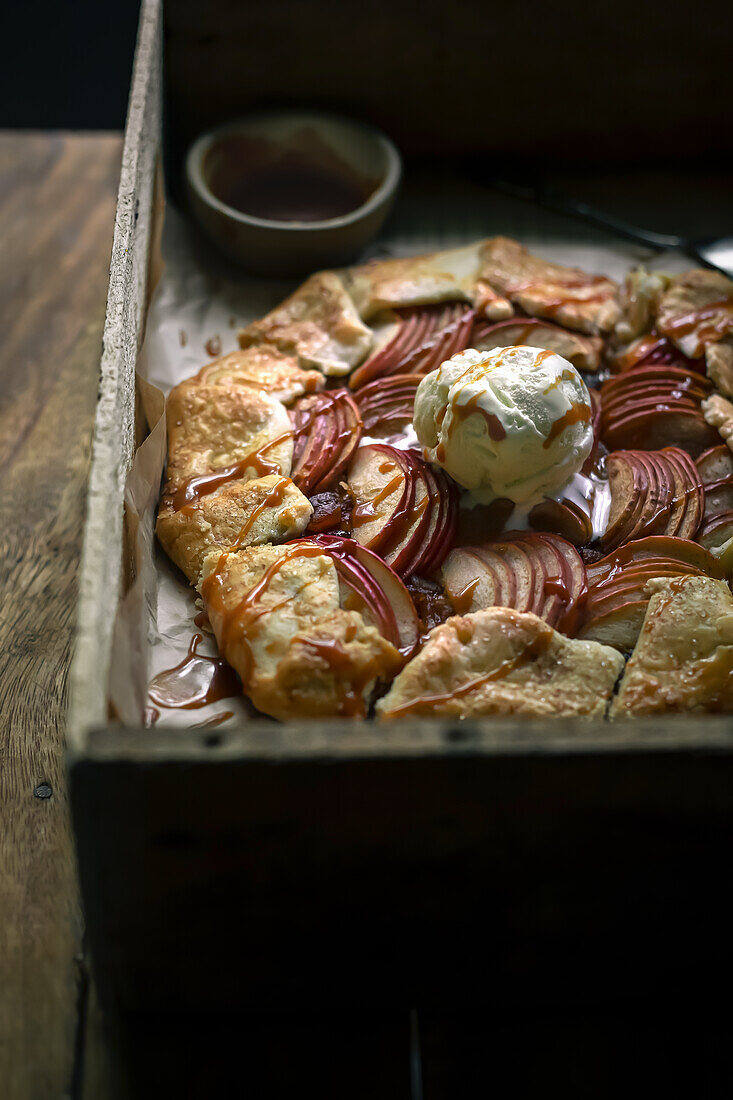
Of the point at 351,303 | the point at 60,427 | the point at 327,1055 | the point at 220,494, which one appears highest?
the point at 351,303

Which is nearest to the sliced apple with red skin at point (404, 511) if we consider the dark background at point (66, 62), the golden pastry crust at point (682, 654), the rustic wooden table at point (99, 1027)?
the golden pastry crust at point (682, 654)

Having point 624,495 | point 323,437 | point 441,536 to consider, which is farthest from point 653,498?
point 323,437

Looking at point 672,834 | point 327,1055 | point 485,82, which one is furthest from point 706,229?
point 327,1055

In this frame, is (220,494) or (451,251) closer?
(220,494)

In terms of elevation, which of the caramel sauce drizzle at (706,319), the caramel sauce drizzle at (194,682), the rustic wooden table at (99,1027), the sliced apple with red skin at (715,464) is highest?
the caramel sauce drizzle at (706,319)

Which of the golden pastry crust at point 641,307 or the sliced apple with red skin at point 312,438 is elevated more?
the golden pastry crust at point 641,307

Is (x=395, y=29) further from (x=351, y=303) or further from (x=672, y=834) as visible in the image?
(x=672, y=834)

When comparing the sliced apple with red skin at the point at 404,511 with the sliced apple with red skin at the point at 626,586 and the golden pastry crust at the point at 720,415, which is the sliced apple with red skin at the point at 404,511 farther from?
the golden pastry crust at the point at 720,415
